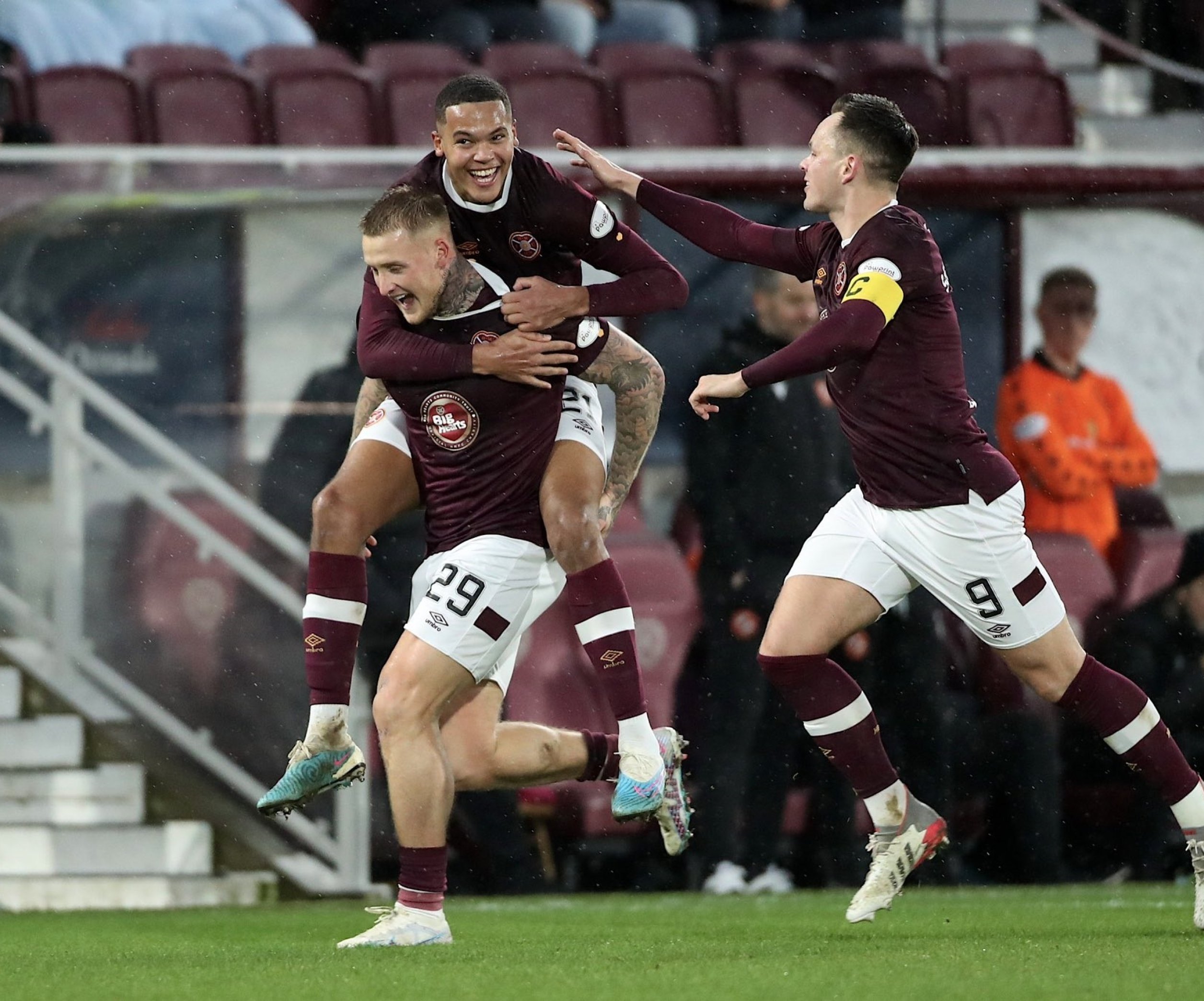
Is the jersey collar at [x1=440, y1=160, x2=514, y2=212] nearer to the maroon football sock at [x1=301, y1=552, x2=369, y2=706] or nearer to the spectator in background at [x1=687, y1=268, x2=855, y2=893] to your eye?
Answer: the maroon football sock at [x1=301, y1=552, x2=369, y2=706]

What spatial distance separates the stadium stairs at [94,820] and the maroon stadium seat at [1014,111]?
4.57 m

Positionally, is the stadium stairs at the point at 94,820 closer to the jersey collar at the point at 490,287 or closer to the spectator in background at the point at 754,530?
the spectator in background at the point at 754,530

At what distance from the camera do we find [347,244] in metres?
7.62

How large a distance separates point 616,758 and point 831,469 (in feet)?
7.19

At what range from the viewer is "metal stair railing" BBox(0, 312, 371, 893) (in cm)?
721

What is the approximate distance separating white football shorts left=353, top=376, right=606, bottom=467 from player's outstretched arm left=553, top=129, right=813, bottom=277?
524 millimetres

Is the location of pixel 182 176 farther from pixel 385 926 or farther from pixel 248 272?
pixel 385 926

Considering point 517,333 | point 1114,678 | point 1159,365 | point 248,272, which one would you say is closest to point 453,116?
point 517,333

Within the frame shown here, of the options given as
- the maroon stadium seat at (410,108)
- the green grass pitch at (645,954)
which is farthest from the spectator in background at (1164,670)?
the maroon stadium seat at (410,108)

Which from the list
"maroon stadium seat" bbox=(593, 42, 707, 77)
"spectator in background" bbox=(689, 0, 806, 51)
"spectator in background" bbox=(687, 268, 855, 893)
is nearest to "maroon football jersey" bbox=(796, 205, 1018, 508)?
"spectator in background" bbox=(687, 268, 855, 893)

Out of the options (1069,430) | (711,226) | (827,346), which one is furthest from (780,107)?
(827,346)

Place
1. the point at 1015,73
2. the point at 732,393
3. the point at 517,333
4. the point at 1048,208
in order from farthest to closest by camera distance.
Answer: the point at 1015,73 → the point at 1048,208 → the point at 517,333 → the point at 732,393

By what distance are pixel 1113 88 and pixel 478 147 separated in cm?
671

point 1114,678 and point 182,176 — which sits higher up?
point 182,176
